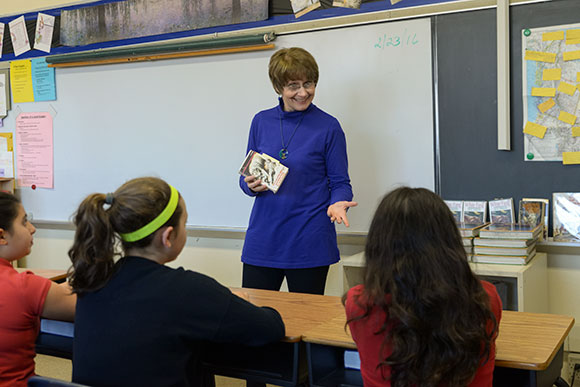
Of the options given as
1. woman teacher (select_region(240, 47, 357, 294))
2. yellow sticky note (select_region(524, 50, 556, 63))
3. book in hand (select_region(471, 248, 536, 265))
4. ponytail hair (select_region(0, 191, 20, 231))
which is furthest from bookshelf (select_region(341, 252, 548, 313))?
ponytail hair (select_region(0, 191, 20, 231))

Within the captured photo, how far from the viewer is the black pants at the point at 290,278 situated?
2414 mm

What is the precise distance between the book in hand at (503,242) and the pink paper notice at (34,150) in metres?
2.94

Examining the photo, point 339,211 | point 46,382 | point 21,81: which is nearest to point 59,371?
point 21,81

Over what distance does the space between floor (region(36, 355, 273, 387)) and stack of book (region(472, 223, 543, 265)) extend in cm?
133

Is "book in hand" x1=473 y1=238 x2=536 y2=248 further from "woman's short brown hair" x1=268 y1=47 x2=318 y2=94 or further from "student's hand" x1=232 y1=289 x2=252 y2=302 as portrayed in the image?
"student's hand" x1=232 y1=289 x2=252 y2=302

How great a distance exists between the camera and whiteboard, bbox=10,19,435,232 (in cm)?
309

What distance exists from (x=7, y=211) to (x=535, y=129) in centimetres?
220

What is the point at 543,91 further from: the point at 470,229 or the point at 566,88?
the point at 470,229

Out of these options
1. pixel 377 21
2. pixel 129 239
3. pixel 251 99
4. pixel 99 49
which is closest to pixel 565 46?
pixel 377 21

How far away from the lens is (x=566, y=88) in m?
2.73

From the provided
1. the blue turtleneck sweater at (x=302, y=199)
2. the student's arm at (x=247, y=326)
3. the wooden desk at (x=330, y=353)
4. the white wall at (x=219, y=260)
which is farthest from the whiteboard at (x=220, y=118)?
the student's arm at (x=247, y=326)

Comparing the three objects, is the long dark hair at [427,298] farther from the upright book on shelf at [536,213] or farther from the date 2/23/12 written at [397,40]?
the date 2/23/12 written at [397,40]

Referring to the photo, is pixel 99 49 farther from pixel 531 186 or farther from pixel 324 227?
pixel 531 186

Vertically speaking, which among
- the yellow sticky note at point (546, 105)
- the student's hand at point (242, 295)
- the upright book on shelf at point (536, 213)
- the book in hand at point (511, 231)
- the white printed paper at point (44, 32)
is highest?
→ the white printed paper at point (44, 32)
